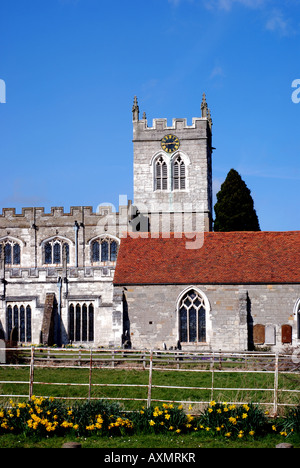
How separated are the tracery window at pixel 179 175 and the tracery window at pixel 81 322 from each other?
44.4 feet

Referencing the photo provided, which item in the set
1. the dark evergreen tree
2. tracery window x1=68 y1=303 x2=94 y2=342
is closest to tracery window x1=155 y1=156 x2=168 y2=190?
the dark evergreen tree

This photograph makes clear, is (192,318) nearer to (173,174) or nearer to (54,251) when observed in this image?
(173,174)

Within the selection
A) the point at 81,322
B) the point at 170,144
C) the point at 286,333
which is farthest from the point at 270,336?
the point at 170,144

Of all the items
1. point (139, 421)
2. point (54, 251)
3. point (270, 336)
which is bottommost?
point (139, 421)

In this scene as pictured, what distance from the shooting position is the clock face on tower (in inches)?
1718

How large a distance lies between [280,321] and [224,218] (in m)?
19.6

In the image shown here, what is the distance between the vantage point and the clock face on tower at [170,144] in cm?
4362

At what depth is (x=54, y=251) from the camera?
43375 millimetres

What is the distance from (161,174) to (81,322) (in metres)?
14.6

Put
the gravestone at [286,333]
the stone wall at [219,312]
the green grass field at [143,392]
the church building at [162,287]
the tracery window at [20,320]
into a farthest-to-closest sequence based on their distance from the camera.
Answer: the tracery window at [20,320] < the church building at [162,287] < the stone wall at [219,312] < the gravestone at [286,333] < the green grass field at [143,392]

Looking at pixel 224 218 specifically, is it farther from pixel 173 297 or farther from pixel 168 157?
pixel 173 297

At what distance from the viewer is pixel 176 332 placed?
98.5 ft

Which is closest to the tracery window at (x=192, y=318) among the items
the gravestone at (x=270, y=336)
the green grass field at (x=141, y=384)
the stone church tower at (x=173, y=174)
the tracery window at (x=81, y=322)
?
the gravestone at (x=270, y=336)

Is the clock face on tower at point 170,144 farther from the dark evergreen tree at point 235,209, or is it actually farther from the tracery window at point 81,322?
the tracery window at point 81,322
